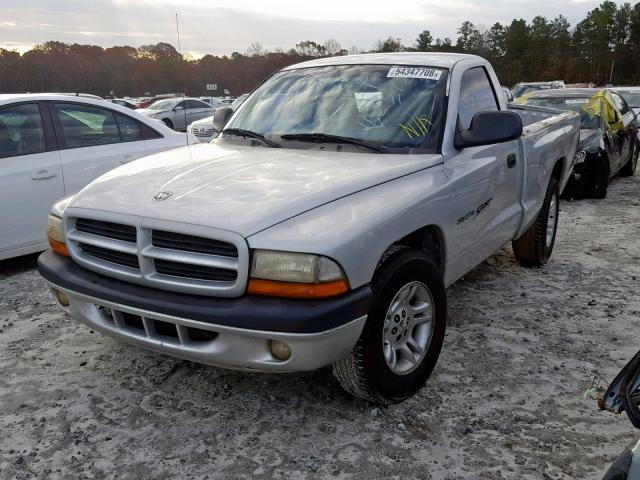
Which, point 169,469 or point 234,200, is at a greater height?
point 234,200

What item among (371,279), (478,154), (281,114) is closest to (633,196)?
(478,154)

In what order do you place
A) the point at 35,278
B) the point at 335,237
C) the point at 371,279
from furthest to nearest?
the point at 35,278
the point at 371,279
the point at 335,237

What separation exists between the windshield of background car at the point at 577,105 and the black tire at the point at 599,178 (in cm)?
71

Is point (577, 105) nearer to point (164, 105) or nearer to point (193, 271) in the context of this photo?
point (193, 271)

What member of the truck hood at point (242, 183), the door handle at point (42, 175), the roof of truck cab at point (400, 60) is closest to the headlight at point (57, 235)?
the truck hood at point (242, 183)

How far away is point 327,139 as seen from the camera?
11.5ft

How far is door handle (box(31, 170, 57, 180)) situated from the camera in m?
5.08

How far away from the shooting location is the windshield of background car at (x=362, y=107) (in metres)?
3.41

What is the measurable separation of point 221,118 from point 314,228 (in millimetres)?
2397

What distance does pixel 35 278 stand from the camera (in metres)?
5.04

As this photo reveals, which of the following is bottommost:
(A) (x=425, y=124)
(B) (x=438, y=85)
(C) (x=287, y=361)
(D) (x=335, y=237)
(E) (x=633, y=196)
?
(E) (x=633, y=196)

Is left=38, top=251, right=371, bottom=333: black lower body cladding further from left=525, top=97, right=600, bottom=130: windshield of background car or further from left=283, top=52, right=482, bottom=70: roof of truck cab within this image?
left=525, top=97, right=600, bottom=130: windshield of background car

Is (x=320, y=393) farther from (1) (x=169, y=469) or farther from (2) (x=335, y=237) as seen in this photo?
(2) (x=335, y=237)

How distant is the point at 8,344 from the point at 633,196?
8.40 meters
